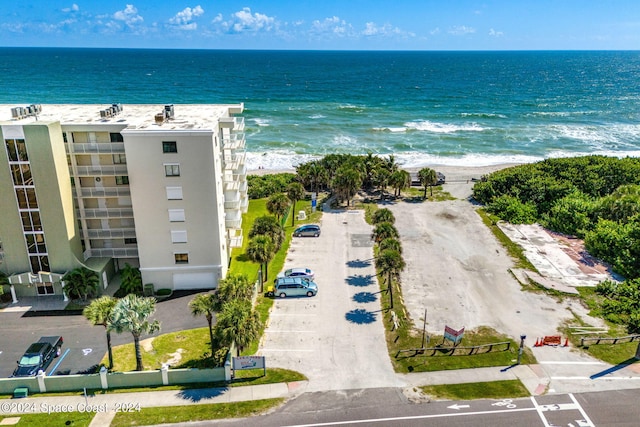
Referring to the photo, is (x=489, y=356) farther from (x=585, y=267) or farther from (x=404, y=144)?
(x=404, y=144)

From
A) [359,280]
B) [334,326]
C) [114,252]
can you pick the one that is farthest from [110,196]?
[359,280]

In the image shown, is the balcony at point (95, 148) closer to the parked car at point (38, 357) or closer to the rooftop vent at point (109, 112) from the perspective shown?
the rooftop vent at point (109, 112)

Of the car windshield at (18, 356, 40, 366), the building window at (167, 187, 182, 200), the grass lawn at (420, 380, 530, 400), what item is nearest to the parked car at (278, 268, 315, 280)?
the building window at (167, 187, 182, 200)

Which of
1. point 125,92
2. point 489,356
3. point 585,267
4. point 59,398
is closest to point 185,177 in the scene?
point 59,398

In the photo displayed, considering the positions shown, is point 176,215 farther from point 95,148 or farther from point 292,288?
point 292,288

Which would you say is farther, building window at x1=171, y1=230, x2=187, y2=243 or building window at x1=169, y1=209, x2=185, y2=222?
building window at x1=171, y1=230, x2=187, y2=243

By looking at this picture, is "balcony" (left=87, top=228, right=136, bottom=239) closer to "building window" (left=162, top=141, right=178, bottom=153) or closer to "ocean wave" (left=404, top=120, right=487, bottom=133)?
"building window" (left=162, top=141, right=178, bottom=153)

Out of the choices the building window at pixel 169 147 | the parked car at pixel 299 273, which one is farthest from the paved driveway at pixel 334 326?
the building window at pixel 169 147
